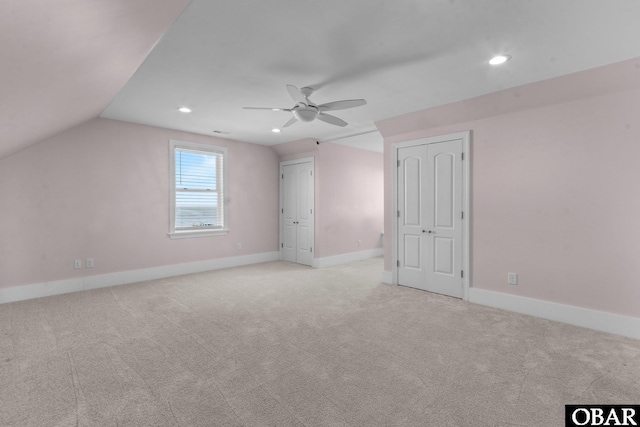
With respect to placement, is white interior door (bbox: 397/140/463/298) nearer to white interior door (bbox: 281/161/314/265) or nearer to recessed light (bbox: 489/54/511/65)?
recessed light (bbox: 489/54/511/65)

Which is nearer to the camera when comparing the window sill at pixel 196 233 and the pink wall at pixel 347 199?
the window sill at pixel 196 233

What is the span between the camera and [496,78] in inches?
120

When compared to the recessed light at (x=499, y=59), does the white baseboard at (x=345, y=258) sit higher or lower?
lower

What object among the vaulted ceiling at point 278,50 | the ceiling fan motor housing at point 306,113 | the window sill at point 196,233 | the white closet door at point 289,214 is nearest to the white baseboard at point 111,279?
the window sill at point 196,233

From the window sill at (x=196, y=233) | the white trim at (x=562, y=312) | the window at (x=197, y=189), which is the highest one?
the window at (x=197, y=189)

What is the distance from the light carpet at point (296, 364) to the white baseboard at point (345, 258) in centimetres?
218

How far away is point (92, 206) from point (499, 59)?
5439mm

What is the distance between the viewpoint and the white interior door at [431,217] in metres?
4.09

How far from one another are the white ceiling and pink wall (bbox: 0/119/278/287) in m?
1.24

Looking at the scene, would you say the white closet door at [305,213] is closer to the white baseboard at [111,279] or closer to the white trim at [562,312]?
the white baseboard at [111,279]

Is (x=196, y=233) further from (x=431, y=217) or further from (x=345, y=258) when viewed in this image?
(x=431, y=217)

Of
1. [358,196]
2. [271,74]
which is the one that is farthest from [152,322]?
[358,196]

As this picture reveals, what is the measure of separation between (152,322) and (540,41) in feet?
14.4

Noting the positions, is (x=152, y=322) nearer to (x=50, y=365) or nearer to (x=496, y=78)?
(x=50, y=365)
